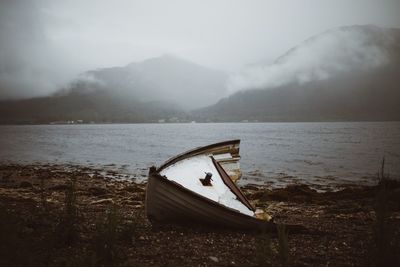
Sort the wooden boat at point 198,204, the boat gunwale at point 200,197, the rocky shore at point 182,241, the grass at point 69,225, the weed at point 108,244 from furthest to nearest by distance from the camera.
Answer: the wooden boat at point 198,204 → the boat gunwale at point 200,197 → the grass at point 69,225 → the weed at point 108,244 → the rocky shore at point 182,241

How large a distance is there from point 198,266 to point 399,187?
13831mm

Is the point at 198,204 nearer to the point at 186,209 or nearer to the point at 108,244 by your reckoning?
the point at 186,209

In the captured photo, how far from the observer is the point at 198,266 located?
5727mm

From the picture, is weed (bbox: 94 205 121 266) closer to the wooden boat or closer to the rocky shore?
the rocky shore

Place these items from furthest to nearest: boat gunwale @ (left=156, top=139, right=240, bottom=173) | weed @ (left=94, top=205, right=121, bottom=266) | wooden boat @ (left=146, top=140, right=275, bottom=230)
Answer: boat gunwale @ (left=156, top=139, right=240, bottom=173) < wooden boat @ (left=146, top=140, right=275, bottom=230) < weed @ (left=94, top=205, right=121, bottom=266)

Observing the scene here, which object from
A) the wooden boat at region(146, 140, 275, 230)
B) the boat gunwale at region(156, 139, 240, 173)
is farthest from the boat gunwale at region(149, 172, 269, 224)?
the boat gunwale at region(156, 139, 240, 173)

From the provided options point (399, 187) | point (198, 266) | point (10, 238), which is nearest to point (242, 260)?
point (198, 266)

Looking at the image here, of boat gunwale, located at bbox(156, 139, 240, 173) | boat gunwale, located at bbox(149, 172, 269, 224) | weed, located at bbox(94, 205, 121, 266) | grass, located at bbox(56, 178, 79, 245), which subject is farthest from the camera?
boat gunwale, located at bbox(156, 139, 240, 173)

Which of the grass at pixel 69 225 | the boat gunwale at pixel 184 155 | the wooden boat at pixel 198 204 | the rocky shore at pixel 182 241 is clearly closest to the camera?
the rocky shore at pixel 182 241

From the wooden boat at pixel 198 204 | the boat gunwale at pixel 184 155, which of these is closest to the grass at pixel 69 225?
the wooden boat at pixel 198 204

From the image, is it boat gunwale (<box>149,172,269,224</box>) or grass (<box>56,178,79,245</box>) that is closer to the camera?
grass (<box>56,178,79,245</box>)

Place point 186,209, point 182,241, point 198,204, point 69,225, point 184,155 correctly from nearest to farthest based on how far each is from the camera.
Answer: point 69,225, point 182,241, point 198,204, point 186,209, point 184,155

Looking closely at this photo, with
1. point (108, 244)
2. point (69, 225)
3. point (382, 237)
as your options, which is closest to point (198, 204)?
→ point (108, 244)

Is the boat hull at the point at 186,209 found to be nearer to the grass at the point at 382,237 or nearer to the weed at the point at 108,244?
the weed at the point at 108,244
